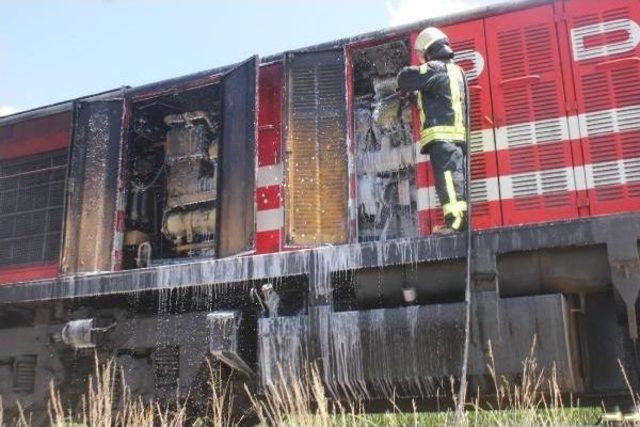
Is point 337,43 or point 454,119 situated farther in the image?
point 337,43

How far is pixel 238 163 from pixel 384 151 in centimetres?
105

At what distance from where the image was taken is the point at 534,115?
14.5ft

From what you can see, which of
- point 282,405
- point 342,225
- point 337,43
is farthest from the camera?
point 337,43

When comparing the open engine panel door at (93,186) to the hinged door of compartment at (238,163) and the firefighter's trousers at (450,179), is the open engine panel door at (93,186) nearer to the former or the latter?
→ the hinged door of compartment at (238,163)

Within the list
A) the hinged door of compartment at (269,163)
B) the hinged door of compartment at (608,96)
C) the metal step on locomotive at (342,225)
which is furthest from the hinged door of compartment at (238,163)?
the hinged door of compartment at (608,96)

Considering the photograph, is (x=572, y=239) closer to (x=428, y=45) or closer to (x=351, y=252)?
(x=351, y=252)

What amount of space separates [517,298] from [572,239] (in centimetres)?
44

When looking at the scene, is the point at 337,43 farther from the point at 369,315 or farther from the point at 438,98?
the point at 369,315

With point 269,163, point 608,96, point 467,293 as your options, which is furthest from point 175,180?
point 608,96

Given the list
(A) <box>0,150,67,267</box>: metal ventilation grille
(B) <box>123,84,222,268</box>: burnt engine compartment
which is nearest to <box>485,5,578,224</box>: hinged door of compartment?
(B) <box>123,84,222,268</box>: burnt engine compartment

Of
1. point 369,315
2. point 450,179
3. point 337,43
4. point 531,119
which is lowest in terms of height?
point 369,315

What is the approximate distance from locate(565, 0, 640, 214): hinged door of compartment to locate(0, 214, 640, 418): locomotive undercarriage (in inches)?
17.3

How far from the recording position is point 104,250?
5.43 meters

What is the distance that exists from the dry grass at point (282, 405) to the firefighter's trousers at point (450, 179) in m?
0.91
